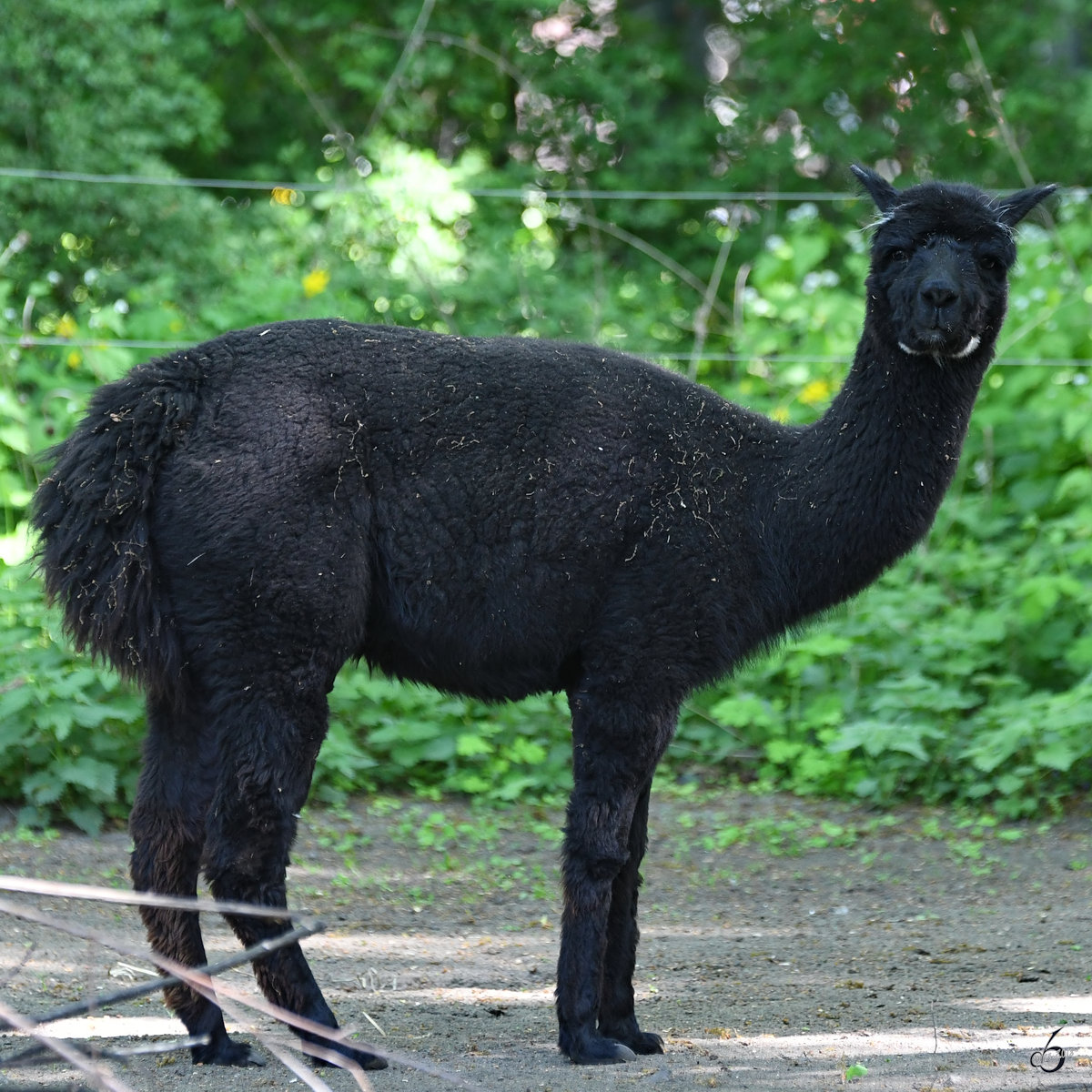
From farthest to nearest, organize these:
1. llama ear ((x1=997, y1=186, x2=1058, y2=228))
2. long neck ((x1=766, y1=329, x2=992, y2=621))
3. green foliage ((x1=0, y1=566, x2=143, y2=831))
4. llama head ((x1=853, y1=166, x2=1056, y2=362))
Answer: green foliage ((x1=0, y1=566, x2=143, y2=831)) → llama ear ((x1=997, y1=186, x2=1058, y2=228)) → long neck ((x1=766, y1=329, x2=992, y2=621)) → llama head ((x1=853, y1=166, x2=1056, y2=362))

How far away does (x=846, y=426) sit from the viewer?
4.41 m

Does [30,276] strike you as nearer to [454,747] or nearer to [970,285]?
[454,747]

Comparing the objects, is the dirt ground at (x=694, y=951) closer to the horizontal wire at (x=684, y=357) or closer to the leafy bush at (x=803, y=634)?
the leafy bush at (x=803, y=634)

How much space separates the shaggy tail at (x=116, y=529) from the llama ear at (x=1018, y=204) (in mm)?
2579

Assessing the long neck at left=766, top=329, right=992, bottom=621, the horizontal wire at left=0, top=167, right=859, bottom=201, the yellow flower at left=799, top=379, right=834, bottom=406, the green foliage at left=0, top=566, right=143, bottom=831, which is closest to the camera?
the long neck at left=766, top=329, right=992, bottom=621

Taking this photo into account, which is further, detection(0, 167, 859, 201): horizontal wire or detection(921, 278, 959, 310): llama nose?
detection(0, 167, 859, 201): horizontal wire

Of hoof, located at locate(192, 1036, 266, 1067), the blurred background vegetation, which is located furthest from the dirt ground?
the blurred background vegetation

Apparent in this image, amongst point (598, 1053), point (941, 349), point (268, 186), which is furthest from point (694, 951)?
point (268, 186)

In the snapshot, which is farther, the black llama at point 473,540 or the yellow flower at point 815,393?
the yellow flower at point 815,393

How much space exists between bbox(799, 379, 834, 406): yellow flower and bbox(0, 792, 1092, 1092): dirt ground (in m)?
2.56

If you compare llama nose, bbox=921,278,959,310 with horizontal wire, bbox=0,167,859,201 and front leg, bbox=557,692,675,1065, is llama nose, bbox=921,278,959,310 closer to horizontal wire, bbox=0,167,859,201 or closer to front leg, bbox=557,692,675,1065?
front leg, bbox=557,692,675,1065

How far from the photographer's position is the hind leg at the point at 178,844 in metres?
3.96

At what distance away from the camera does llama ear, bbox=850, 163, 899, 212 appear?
445cm

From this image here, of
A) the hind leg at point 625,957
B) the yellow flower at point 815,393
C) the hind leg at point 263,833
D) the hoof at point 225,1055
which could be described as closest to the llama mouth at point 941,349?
the hind leg at point 625,957
